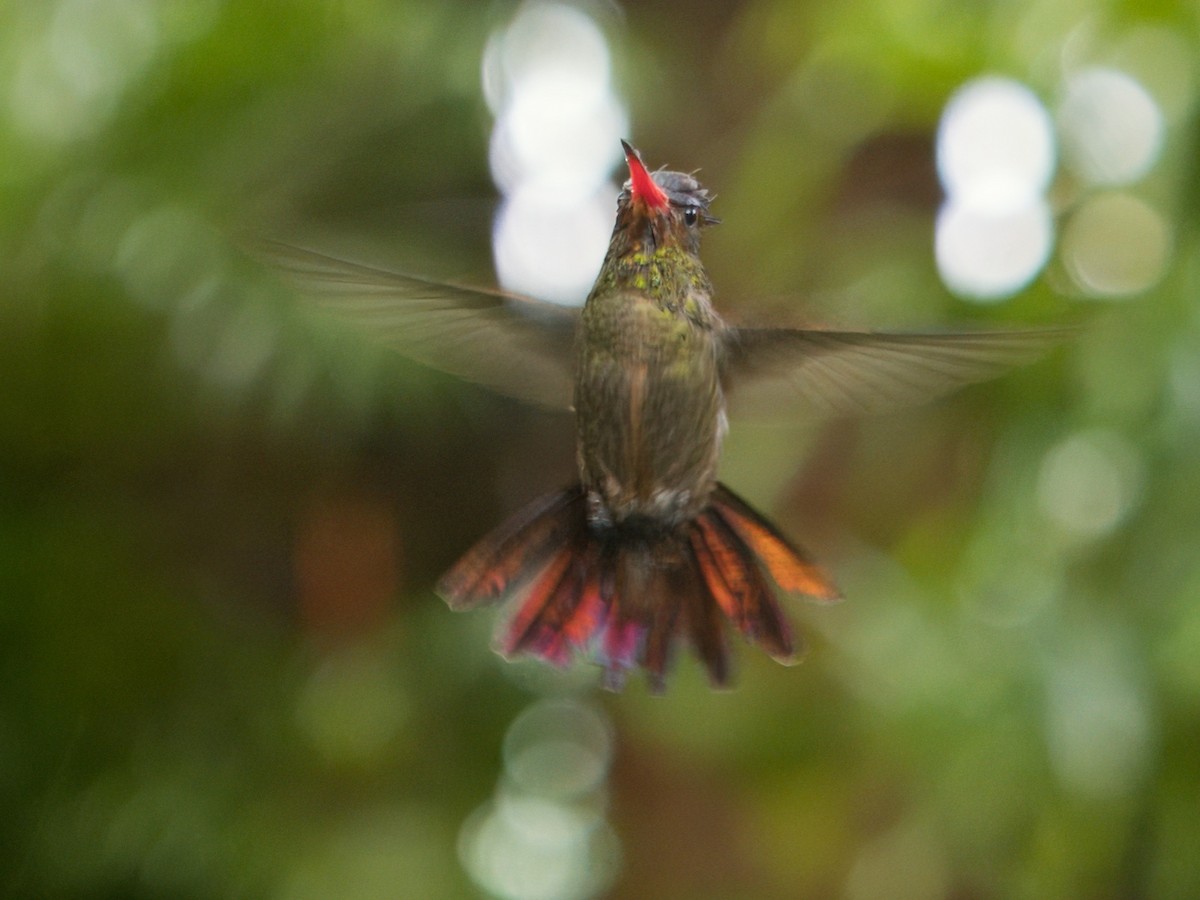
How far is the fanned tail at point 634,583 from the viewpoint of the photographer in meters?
0.73

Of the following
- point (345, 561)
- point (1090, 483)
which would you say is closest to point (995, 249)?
point (1090, 483)

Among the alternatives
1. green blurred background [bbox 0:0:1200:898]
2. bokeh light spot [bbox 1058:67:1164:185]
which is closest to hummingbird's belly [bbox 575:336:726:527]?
green blurred background [bbox 0:0:1200:898]

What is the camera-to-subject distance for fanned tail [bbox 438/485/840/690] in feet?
2.40

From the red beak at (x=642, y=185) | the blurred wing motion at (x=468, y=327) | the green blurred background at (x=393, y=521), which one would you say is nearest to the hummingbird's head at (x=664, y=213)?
the red beak at (x=642, y=185)

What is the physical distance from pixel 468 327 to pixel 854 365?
284 millimetres

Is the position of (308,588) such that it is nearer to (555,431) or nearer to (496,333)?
(555,431)

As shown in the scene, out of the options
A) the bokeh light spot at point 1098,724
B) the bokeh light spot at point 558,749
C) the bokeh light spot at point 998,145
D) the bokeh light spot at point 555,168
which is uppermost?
the bokeh light spot at point 998,145

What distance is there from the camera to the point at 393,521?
2.00 metres

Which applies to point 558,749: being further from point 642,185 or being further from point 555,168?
point 642,185

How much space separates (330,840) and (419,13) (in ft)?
3.93

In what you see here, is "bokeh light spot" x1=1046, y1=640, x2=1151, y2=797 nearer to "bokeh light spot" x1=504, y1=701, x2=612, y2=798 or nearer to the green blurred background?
the green blurred background

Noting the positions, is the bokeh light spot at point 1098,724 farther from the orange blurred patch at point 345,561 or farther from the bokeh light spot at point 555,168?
the orange blurred patch at point 345,561

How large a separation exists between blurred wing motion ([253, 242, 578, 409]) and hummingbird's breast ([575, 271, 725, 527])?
0.27 feet

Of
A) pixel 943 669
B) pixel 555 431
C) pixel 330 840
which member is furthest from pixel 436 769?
pixel 943 669
